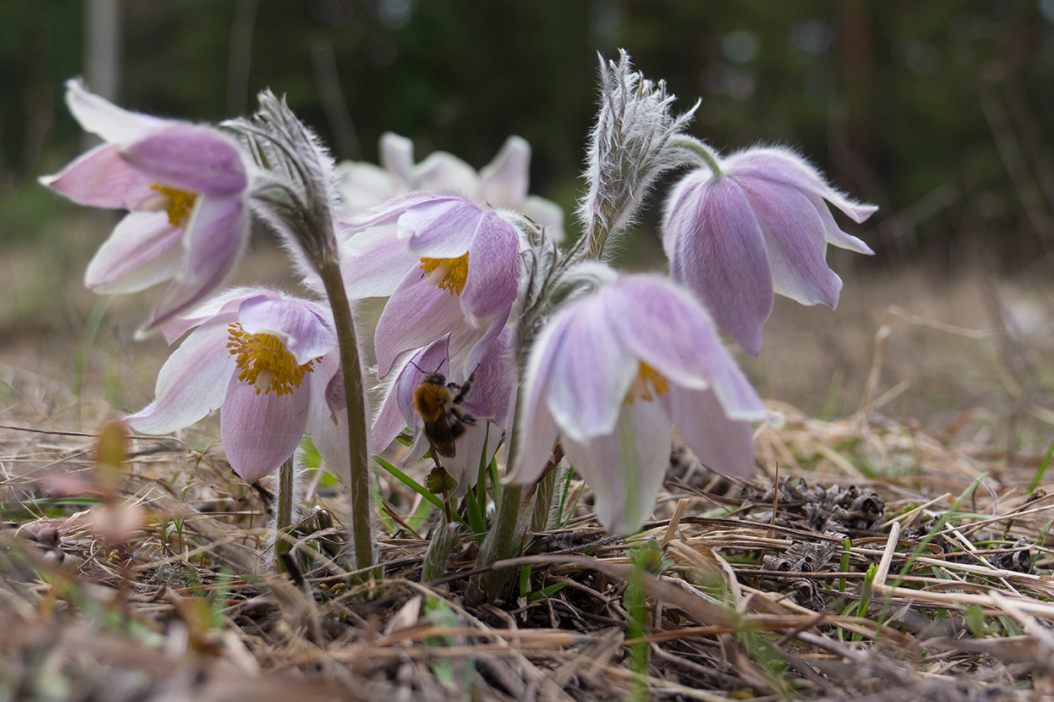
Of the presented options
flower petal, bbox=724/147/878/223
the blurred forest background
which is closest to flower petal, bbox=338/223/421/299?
flower petal, bbox=724/147/878/223

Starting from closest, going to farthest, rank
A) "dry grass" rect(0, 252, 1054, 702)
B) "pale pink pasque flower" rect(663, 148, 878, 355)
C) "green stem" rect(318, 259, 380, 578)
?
1. "dry grass" rect(0, 252, 1054, 702)
2. "green stem" rect(318, 259, 380, 578)
3. "pale pink pasque flower" rect(663, 148, 878, 355)

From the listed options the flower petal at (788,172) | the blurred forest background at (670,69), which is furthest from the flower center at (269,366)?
the blurred forest background at (670,69)

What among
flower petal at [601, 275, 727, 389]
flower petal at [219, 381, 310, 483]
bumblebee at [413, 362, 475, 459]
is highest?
flower petal at [601, 275, 727, 389]

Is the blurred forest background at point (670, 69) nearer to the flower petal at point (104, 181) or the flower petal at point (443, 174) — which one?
the flower petal at point (443, 174)

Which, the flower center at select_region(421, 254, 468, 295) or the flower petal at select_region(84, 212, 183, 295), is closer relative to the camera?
the flower petal at select_region(84, 212, 183, 295)

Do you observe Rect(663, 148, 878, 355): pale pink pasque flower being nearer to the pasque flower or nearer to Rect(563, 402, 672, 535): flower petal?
Rect(563, 402, 672, 535): flower petal

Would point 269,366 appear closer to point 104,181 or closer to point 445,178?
point 104,181

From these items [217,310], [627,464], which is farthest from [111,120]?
[627,464]

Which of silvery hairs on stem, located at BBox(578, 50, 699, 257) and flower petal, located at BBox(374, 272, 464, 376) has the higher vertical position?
silvery hairs on stem, located at BBox(578, 50, 699, 257)
